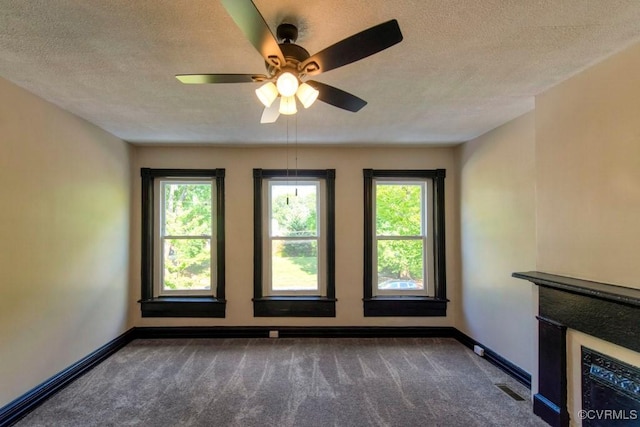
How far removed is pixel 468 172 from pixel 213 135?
307cm

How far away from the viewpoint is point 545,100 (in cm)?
234

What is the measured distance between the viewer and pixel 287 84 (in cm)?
145

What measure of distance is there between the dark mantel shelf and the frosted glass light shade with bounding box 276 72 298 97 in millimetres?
2096

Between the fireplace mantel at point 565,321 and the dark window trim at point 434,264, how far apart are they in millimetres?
1628

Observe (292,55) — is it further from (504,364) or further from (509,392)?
(504,364)

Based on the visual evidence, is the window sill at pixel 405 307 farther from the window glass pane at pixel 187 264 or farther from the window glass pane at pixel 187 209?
the window glass pane at pixel 187 209

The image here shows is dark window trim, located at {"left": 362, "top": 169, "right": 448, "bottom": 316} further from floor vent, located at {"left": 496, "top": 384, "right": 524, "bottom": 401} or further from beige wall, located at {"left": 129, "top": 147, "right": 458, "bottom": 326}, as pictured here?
floor vent, located at {"left": 496, "top": 384, "right": 524, "bottom": 401}

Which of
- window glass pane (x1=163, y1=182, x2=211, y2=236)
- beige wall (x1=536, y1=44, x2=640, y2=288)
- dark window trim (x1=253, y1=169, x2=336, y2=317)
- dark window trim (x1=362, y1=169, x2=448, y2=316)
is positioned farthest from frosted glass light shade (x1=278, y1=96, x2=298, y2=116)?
window glass pane (x1=163, y1=182, x2=211, y2=236)

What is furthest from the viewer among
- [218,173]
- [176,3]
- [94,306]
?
[218,173]

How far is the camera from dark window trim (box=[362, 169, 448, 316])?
4008 millimetres

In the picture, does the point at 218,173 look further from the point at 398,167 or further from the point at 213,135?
the point at 398,167

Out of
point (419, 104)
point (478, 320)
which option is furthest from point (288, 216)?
point (478, 320)

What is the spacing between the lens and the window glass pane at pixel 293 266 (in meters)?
4.11

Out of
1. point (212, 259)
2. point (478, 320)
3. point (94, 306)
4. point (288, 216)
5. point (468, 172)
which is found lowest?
point (478, 320)
